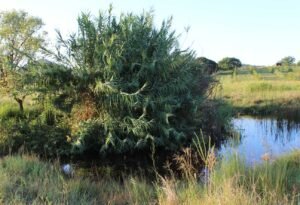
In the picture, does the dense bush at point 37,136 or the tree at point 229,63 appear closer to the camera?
the dense bush at point 37,136

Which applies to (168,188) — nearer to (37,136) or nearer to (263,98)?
(37,136)

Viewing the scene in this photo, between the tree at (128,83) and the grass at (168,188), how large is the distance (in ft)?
10.0

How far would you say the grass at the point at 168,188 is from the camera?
4.70 m

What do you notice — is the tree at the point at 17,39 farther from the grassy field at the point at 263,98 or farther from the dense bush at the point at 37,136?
the grassy field at the point at 263,98

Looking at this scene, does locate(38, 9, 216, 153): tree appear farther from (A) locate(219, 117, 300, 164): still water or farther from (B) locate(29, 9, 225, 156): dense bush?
(A) locate(219, 117, 300, 164): still water

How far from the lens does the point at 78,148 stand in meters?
10.3

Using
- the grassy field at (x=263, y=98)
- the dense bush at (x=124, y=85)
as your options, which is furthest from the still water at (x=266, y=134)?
the dense bush at (x=124, y=85)

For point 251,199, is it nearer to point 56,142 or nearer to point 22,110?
point 56,142

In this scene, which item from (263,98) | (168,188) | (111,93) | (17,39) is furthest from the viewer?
(263,98)

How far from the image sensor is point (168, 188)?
4.69 m

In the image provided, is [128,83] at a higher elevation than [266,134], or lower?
higher

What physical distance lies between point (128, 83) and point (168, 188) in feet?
19.5

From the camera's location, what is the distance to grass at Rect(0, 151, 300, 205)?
4.70 m

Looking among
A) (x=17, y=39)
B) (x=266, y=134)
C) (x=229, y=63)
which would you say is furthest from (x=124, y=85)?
(x=229, y=63)
